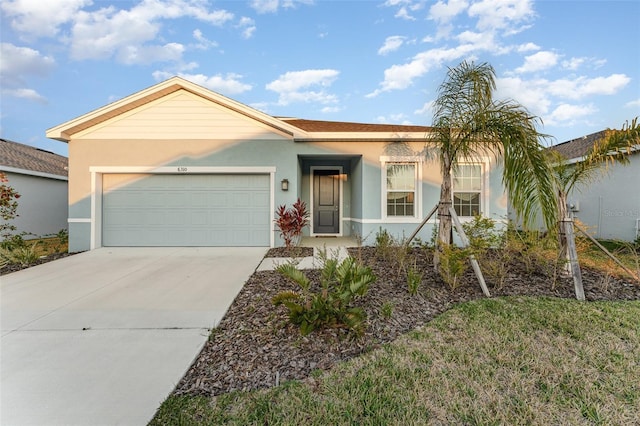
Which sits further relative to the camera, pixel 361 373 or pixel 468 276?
pixel 468 276


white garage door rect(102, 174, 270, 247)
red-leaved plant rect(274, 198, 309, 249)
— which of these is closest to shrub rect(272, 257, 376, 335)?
red-leaved plant rect(274, 198, 309, 249)

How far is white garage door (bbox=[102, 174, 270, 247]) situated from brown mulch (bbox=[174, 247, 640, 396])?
3.09 meters

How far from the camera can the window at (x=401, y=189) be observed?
8008mm

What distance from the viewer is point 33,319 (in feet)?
11.4

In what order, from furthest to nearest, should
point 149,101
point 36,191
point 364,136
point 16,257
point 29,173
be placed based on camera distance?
point 36,191, point 29,173, point 149,101, point 364,136, point 16,257

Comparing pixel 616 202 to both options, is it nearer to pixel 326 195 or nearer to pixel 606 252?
pixel 606 252

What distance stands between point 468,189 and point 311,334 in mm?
6941

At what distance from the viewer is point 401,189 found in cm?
802

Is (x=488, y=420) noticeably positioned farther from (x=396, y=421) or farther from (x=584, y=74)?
(x=584, y=74)

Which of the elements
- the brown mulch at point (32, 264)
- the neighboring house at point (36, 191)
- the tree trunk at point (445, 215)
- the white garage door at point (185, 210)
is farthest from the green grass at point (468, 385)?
the neighboring house at point (36, 191)

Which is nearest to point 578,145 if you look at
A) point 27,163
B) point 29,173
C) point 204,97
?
point 204,97

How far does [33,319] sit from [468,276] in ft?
20.6

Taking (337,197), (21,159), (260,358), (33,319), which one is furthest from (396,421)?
(21,159)

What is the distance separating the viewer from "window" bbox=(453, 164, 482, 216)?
7.93 m
